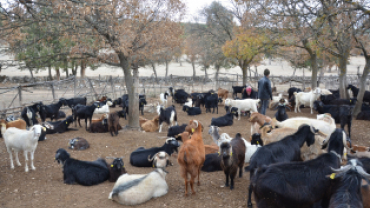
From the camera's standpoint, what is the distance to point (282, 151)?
5.33m

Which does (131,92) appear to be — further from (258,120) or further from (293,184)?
(293,184)

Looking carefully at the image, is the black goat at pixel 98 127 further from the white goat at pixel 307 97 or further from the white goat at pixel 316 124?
the white goat at pixel 307 97

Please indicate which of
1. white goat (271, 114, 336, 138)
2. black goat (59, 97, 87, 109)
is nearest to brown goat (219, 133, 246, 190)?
white goat (271, 114, 336, 138)

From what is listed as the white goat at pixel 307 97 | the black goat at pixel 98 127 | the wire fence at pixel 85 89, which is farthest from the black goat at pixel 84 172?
the white goat at pixel 307 97

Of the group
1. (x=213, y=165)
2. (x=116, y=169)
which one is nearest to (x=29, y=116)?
(x=116, y=169)

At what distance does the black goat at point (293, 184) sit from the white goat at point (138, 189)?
2.22m

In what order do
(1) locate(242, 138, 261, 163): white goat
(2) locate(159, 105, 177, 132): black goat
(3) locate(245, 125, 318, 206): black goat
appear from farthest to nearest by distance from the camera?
1. (2) locate(159, 105, 177, 132): black goat
2. (1) locate(242, 138, 261, 163): white goat
3. (3) locate(245, 125, 318, 206): black goat

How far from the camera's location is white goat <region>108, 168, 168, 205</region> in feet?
17.4

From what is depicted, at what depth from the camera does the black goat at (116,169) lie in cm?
638

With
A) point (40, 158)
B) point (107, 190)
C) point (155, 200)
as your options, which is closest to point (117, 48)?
point (40, 158)

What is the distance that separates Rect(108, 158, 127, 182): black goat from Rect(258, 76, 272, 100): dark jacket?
6.20 m

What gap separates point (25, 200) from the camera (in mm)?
5551

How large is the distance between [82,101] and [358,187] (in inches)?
549

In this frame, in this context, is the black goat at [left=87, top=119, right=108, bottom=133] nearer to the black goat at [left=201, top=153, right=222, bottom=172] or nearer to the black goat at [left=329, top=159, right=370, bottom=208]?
the black goat at [left=201, top=153, right=222, bottom=172]
